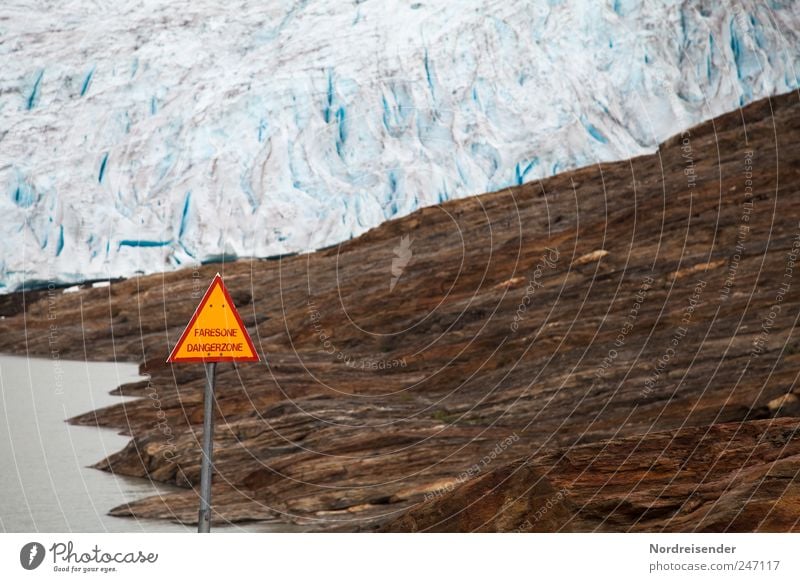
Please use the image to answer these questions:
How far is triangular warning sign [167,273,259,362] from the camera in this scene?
1263 cm

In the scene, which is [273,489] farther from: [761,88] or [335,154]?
[761,88]

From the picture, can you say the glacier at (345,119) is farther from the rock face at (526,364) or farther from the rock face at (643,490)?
the rock face at (643,490)

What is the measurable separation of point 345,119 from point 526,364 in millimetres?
43898

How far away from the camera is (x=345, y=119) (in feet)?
254

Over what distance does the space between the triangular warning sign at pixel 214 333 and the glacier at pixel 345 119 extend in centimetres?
6280

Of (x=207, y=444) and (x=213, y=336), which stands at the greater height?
(x=213, y=336)

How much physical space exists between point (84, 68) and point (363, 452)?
213 ft

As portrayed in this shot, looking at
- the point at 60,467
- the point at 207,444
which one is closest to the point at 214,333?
the point at 207,444

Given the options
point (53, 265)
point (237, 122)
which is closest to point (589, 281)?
point (237, 122)

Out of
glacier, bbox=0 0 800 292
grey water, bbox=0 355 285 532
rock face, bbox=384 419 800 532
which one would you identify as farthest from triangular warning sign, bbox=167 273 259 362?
glacier, bbox=0 0 800 292

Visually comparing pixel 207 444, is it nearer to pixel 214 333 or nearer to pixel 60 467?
pixel 214 333

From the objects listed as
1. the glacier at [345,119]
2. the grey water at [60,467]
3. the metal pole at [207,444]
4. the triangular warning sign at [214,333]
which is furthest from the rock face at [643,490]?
the glacier at [345,119]

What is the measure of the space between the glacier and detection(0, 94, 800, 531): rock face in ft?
26.1

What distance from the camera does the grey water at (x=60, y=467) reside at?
19.8m
